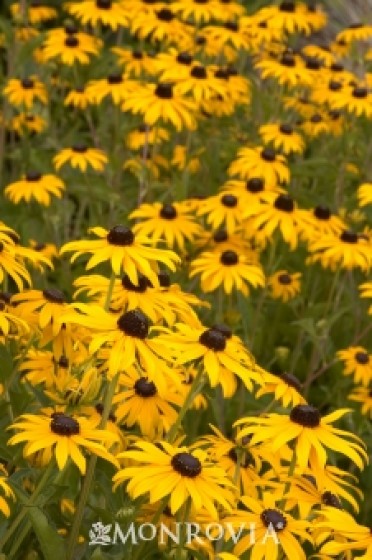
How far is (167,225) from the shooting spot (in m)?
4.01

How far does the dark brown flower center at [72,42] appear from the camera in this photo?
201 inches

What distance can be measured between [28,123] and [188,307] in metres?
2.95

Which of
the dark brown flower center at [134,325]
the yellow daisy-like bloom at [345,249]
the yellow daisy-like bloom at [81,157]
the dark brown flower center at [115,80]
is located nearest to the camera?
the dark brown flower center at [134,325]

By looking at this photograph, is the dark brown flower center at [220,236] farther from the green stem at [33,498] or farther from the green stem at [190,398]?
the green stem at [33,498]

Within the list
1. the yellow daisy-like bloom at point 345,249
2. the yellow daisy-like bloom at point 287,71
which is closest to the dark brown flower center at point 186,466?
the yellow daisy-like bloom at point 345,249

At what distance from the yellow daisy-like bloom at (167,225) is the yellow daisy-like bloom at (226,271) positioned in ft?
0.69

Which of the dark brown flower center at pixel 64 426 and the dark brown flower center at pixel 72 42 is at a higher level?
the dark brown flower center at pixel 64 426

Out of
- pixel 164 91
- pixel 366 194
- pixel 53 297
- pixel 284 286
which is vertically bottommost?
pixel 284 286

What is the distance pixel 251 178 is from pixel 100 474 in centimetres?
200

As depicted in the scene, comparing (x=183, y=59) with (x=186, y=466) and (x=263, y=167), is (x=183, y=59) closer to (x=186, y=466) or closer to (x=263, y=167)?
(x=263, y=167)

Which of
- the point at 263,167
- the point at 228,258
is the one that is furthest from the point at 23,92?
the point at 228,258

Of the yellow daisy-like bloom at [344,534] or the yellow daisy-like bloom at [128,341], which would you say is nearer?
the yellow daisy-like bloom at [344,534]

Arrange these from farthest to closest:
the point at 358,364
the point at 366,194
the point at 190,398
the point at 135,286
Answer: the point at 366,194
the point at 358,364
the point at 135,286
the point at 190,398

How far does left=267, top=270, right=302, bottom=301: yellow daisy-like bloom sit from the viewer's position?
4.38 metres
